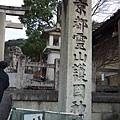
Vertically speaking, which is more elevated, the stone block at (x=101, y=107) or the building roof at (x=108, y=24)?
the building roof at (x=108, y=24)

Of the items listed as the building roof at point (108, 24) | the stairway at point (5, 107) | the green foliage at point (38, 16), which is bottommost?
the stairway at point (5, 107)

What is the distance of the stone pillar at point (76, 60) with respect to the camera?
17.4ft

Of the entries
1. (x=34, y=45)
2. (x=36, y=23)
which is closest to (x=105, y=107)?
(x=34, y=45)

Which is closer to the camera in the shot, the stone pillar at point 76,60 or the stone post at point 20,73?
the stone pillar at point 76,60

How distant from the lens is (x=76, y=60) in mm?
5422

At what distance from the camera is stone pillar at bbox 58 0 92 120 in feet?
17.4

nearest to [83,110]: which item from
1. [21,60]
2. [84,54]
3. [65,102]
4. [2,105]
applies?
[65,102]

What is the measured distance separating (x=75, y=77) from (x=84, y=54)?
0.64 metres

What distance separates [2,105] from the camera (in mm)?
7547

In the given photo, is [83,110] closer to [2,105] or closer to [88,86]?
[88,86]

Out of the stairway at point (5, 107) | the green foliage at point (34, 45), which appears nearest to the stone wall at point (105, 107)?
the stairway at point (5, 107)

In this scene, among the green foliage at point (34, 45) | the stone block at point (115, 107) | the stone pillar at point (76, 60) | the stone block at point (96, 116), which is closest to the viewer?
the stone pillar at point (76, 60)

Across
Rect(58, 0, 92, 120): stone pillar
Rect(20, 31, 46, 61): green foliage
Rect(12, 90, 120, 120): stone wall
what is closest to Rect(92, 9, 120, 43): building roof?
Rect(58, 0, 92, 120): stone pillar

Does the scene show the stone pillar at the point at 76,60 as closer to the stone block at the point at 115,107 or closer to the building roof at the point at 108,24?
the building roof at the point at 108,24
